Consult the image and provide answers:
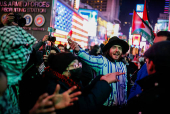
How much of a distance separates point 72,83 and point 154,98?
3.21 ft

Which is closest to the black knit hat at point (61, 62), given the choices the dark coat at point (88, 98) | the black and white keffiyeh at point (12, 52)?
the dark coat at point (88, 98)

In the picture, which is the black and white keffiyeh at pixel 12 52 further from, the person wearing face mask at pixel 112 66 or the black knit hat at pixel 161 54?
the black knit hat at pixel 161 54

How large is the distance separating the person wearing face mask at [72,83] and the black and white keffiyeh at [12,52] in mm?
385

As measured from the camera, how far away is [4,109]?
1.31 metres

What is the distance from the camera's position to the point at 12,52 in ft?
5.27

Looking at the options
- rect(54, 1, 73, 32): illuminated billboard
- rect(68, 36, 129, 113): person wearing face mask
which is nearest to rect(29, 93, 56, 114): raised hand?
→ rect(68, 36, 129, 113): person wearing face mask

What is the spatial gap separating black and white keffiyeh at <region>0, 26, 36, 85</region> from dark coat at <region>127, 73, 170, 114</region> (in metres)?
1.32

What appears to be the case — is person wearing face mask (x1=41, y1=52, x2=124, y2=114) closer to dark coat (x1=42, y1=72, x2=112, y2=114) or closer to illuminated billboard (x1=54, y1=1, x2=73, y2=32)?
dark coat (x1=42, y1=72, x2=112, y2=114)

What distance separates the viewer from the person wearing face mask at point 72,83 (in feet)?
5.45

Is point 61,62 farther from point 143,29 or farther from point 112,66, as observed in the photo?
point 143,29

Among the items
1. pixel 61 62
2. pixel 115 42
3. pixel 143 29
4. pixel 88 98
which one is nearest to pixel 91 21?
pixel 143 29

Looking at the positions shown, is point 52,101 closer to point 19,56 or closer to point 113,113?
point 19,56

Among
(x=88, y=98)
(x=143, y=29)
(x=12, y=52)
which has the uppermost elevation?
(x=143, y=29)

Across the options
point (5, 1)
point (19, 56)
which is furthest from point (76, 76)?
point (5, 1)
